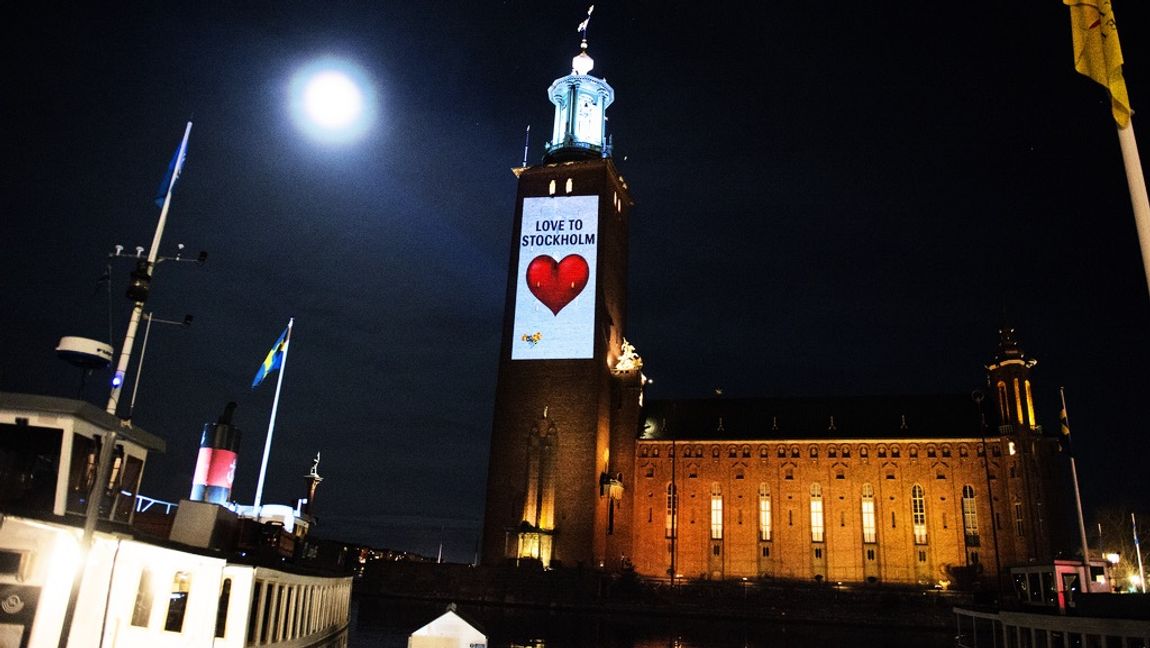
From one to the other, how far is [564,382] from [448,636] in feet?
176

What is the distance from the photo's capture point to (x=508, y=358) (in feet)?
248

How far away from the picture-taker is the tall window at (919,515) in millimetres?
75938

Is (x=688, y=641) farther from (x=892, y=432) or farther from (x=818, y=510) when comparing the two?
(x=892, y=432)

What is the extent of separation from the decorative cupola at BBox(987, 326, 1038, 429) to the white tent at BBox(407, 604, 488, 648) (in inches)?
2717

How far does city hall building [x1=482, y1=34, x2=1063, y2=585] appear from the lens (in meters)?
71.9

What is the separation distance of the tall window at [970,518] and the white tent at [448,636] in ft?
222

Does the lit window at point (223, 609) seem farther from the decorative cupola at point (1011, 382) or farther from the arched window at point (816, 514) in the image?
the decorative cupola at point (1011, 382)

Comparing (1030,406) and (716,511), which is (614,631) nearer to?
(716,511)

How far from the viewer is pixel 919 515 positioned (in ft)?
252

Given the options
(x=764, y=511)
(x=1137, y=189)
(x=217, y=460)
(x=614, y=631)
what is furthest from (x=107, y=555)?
(x=764, y=511)

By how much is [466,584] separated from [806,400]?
141ft

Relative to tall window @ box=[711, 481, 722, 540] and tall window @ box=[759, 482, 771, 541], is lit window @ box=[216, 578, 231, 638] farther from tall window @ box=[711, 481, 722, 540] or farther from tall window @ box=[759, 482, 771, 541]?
tall window @ box=[759, 482, 771, 541]

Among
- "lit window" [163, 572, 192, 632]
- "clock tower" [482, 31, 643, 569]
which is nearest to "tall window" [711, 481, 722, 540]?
"clock tower" [482, 31, 643, 569]

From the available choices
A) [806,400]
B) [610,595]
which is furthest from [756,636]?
[806,400]
